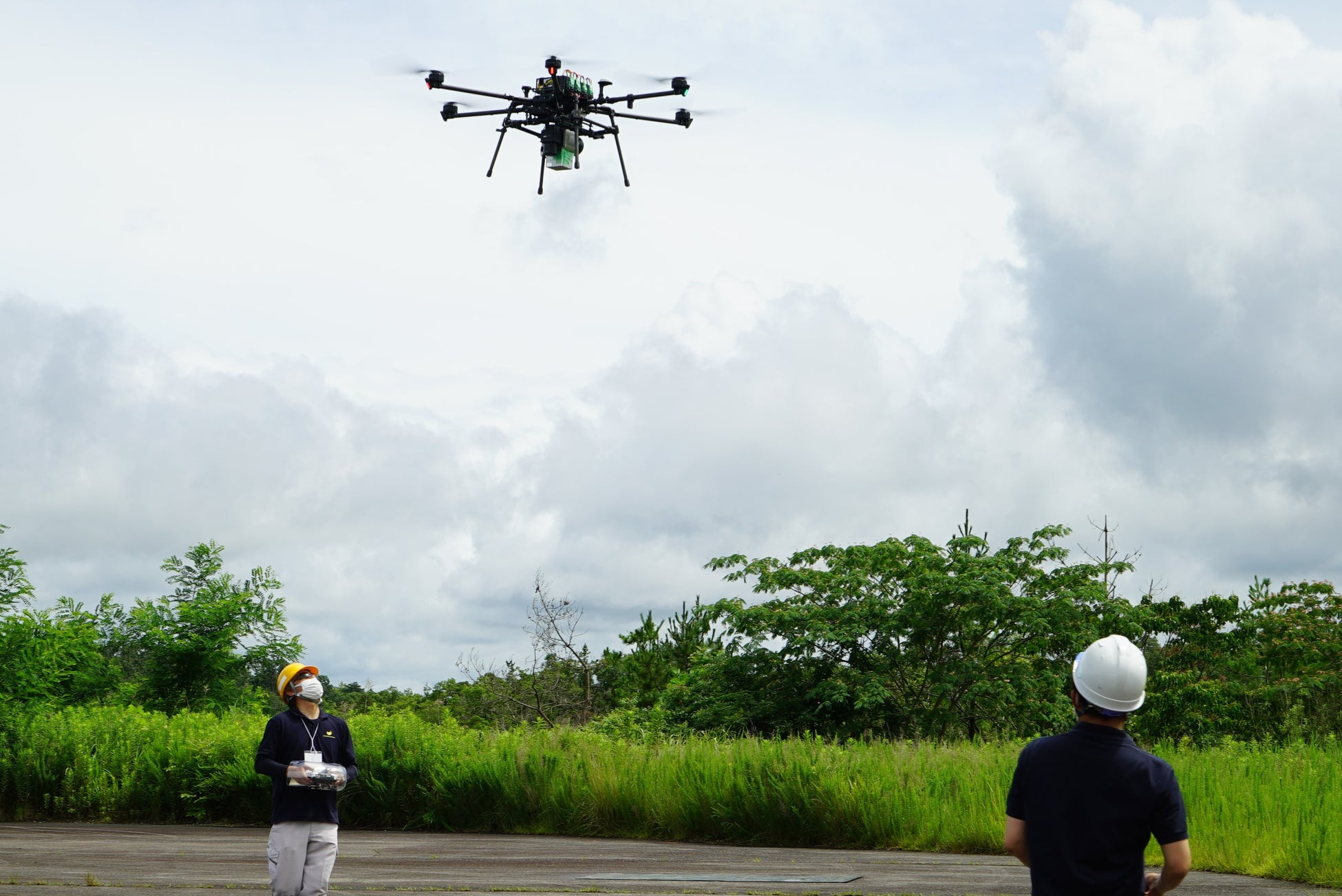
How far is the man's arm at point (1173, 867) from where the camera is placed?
4383mm

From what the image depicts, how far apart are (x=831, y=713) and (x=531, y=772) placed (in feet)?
38.1

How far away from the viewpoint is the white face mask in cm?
887

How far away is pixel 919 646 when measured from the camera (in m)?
31.8

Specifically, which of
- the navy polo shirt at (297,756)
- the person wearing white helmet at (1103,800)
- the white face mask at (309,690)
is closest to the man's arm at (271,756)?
the navy polo shirt at (297,756)

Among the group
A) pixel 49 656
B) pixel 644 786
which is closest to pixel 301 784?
pixel 644 786

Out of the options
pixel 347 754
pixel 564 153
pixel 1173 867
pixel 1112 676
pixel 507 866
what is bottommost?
pixel 507 866

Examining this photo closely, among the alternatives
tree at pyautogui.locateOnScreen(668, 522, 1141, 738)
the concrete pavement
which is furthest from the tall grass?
tree at pyautogui.locateOnScreen(668, 522, 1141, 738)

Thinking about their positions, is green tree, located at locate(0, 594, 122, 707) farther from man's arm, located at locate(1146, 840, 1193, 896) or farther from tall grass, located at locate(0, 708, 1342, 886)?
man's arm, located at locate(1146, 840, 1193, 896)

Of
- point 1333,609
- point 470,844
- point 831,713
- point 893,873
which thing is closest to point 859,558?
point 831,713

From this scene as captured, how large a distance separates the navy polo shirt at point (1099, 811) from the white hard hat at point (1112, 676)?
94mm

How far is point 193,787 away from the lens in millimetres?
23172

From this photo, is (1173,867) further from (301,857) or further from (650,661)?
(650,661)

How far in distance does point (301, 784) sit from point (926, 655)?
24855mm

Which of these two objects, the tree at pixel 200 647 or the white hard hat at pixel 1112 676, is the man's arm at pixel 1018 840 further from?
the tree at pixel 200 647
